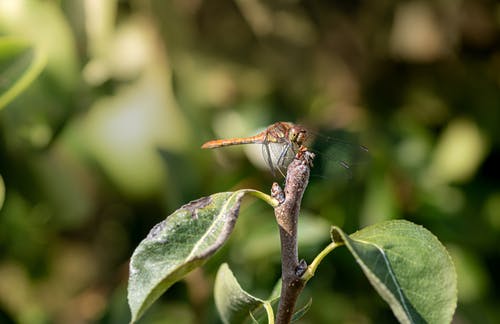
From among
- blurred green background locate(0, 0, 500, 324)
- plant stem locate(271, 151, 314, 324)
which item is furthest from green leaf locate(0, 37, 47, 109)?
plant stem locate(271, 151, 314, 324)

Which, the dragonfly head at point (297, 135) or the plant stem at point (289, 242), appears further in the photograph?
the dragonfly head at point (297, 135)

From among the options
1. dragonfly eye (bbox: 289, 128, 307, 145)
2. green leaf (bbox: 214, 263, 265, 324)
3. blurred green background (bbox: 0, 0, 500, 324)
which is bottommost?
blurred green background (bbox: 0, 0, 500, 324)

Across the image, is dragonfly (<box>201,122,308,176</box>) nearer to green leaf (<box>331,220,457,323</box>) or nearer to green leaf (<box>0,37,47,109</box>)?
green leaf (<box>331,220,457,323</box>)

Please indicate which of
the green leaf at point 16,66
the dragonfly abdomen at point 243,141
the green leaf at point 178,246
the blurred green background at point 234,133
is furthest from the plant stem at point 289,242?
the blurred green background at point 234,133

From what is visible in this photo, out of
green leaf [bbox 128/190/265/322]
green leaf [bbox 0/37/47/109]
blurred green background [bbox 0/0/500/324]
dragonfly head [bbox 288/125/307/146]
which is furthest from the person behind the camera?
blurred green background [bbox 0/0/500/324]

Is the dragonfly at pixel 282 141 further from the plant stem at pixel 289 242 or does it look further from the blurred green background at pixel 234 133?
the blurred green background at pixel 234 133

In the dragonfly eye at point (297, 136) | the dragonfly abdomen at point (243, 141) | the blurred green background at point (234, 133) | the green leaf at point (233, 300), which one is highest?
the dragonfly eye at point (297, 136)

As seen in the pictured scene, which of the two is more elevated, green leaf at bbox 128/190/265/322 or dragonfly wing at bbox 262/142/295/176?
green leaf at bbox 128/190/265/322
